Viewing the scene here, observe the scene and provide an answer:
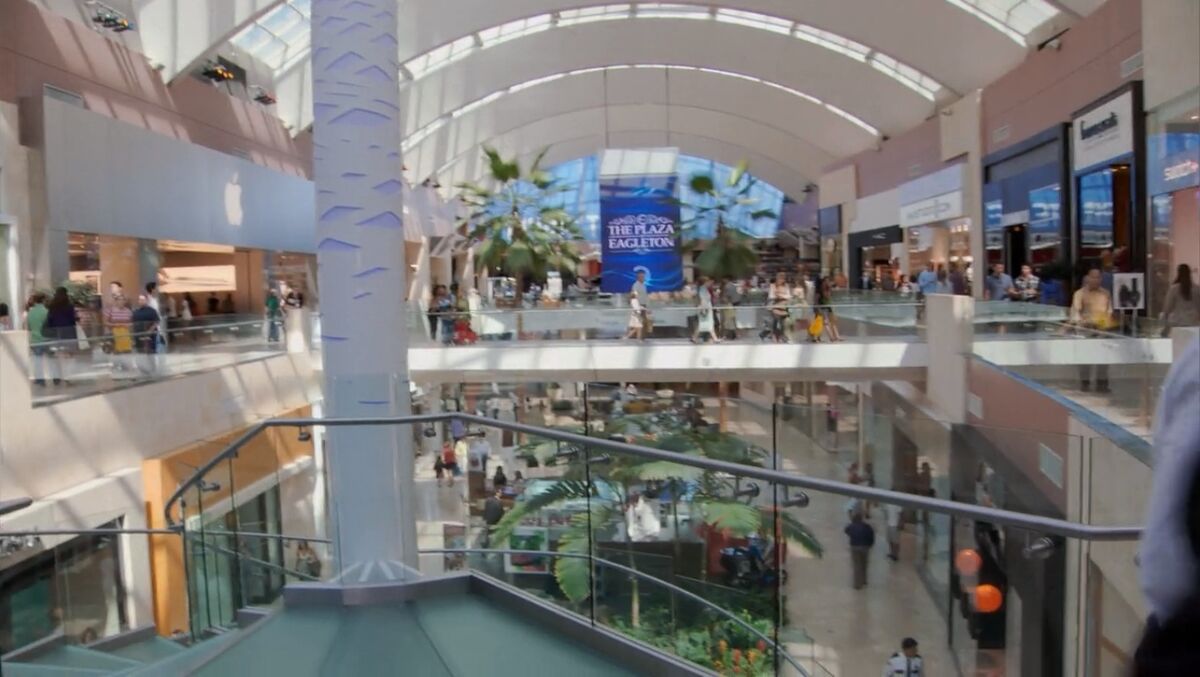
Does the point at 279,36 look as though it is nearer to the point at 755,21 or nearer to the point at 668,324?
the point at 755,21

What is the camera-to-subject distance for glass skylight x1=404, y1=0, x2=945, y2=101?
34594 mm

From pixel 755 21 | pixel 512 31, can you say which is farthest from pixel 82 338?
pixel 755 21

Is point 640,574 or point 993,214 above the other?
point 993,214

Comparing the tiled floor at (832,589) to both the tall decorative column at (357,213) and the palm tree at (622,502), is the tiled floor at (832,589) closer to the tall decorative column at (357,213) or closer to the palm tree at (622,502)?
the palm tree at (622,502)

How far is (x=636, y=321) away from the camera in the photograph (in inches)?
870

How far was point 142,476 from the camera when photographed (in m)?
14.4

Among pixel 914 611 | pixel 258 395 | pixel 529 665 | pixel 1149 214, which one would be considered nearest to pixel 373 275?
pixel 529 665

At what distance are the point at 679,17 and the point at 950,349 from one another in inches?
766

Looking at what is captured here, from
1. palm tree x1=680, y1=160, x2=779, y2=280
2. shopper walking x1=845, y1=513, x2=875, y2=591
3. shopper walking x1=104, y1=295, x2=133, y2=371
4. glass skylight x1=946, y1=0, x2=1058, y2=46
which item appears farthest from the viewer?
palm tree x1=680, y1=160, x2=779, y2=280

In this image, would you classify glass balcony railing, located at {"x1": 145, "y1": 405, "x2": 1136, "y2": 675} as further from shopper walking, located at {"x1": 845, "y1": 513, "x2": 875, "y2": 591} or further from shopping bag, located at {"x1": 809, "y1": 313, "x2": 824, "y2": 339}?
shopping bag, located at {"x1": 809, "y1": 313, "x2": 824, "y2": 339}

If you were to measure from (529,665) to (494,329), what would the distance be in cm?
1914

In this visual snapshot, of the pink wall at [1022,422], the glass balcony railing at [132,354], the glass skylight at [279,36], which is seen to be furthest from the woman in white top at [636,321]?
the glass skylight at [279,36]

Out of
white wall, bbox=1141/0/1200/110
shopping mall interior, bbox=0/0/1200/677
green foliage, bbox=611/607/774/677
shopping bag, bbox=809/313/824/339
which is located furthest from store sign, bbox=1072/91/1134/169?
green foliage, bbox=611/607/774/677

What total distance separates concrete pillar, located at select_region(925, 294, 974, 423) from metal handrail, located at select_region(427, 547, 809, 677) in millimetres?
13253
